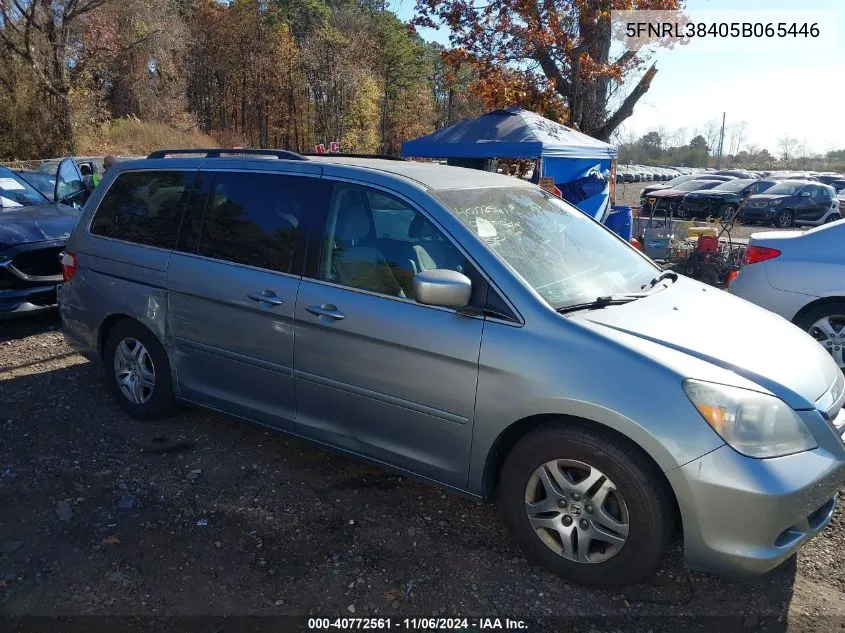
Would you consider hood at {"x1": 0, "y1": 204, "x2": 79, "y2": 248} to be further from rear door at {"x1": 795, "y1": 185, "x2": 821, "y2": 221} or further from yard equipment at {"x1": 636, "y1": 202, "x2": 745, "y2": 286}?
rear door at {"x1": 795, "y1": 185, "x2": 821, "y2": 221}

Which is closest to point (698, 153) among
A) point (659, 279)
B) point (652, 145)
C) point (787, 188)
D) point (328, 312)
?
point (652, 145)

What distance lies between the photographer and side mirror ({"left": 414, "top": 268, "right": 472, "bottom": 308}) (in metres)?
2.82

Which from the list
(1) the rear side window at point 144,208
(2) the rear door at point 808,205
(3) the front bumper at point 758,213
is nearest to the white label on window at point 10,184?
(1) the rear side window at point 144,208

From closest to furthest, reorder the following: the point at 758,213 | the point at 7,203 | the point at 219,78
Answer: the point at 7,203 < the point at 758,213 < the point at 219,78

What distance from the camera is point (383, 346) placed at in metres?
3.12

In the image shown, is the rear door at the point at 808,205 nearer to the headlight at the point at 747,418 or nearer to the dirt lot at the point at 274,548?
the dirt lot at the point at 274,548

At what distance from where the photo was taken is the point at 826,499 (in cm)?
263

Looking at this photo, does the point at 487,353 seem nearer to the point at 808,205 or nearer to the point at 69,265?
the point at 69,265

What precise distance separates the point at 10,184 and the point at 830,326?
877 centimetres

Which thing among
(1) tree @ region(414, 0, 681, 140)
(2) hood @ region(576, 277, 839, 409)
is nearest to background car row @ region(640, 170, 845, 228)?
(1) tree @ region(414, 0, 681, 140)

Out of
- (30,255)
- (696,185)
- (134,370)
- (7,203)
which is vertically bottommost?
(134,370)

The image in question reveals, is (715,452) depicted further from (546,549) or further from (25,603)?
(25,603)

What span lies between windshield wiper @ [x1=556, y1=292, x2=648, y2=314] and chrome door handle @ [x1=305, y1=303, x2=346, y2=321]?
1104mm

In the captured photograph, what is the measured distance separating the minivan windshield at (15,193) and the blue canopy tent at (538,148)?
526 cm
